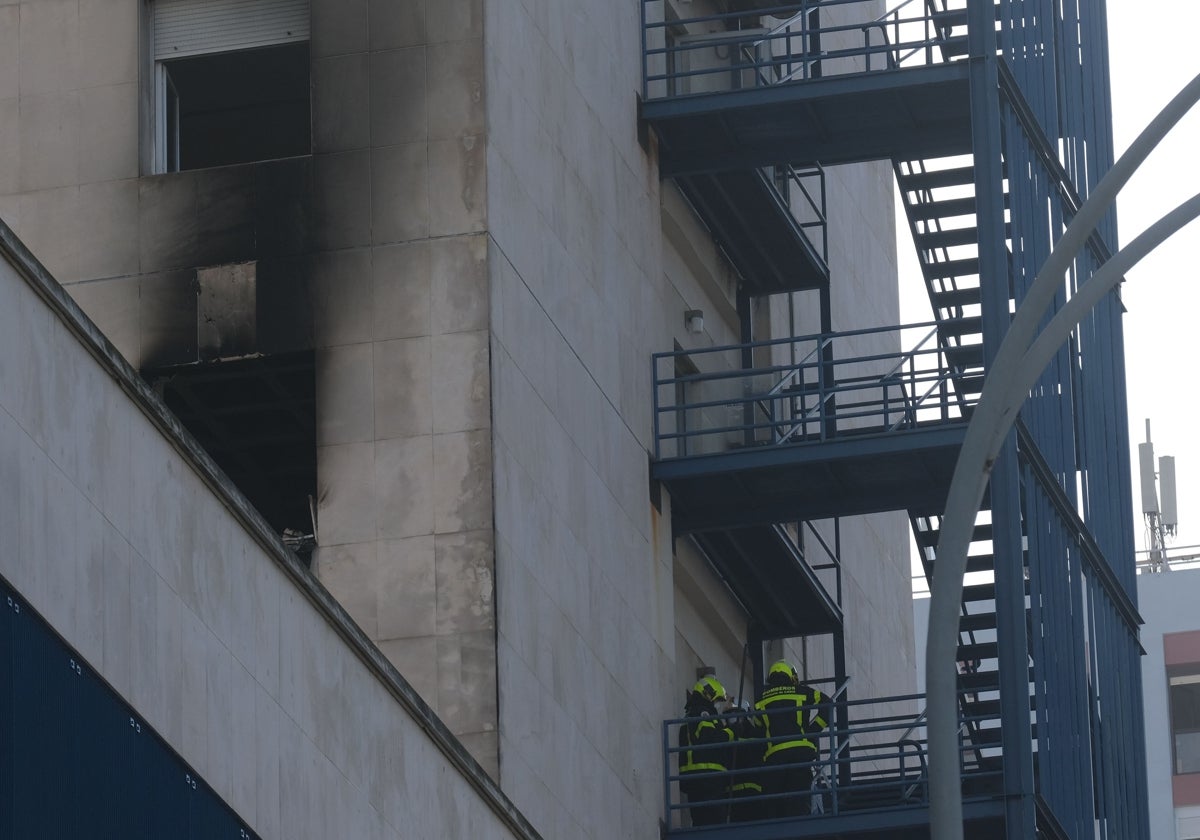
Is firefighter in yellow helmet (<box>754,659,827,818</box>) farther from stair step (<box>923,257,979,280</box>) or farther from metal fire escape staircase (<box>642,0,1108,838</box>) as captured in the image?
stair step (<box>923,257,979,280</box>)

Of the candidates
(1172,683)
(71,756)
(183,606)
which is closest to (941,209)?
(183,606)

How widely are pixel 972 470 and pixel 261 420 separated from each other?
1158cm

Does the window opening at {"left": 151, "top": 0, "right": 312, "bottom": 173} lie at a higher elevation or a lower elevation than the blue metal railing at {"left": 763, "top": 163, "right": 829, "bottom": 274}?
lower

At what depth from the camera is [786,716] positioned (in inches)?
1099

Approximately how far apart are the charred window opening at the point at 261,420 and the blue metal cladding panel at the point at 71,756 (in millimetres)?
10001

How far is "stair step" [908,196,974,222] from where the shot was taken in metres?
32.2

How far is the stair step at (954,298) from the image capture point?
32031 millimetres

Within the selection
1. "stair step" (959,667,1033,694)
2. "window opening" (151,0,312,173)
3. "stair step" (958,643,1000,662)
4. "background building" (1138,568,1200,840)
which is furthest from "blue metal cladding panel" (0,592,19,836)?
"background building" (1138,568,1200,840)

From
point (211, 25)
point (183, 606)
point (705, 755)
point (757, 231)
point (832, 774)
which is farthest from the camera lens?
point (757, 231)

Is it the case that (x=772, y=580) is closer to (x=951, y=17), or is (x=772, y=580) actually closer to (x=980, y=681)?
(x=980, y=681)

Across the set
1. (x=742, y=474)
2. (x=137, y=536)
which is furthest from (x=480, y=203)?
(x=137, y=536)

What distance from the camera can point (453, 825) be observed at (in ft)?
61.9

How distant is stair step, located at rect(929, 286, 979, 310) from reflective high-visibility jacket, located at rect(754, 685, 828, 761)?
245 inches

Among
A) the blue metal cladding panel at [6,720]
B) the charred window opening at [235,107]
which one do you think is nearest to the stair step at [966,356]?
the charred window opening at [235,107]
